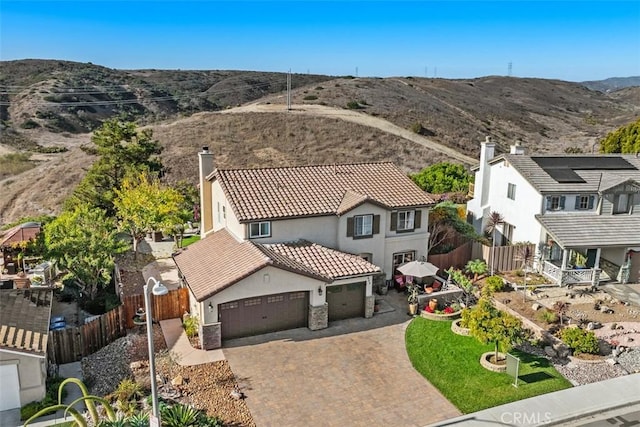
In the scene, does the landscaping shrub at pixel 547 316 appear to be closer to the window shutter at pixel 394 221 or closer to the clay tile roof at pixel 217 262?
the window shutter at pixel 394 221

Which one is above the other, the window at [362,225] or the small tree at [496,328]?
the window at [362,225]

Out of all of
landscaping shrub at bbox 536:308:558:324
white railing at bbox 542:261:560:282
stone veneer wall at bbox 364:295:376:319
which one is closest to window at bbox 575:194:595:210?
white railing at bbox 542:261:560:282

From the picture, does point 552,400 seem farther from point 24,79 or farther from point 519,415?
point 24,79

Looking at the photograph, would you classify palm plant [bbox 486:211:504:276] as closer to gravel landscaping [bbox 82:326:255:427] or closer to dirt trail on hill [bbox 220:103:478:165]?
gravel landscaping [bbox 82:326:255:427]

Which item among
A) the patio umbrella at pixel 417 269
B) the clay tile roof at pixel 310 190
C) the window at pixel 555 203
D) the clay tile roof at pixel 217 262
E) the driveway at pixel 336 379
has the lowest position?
the driveway at pixel 336 379

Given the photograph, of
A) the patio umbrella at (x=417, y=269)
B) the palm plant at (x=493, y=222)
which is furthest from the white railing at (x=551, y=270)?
the patio umbrella at (x=417, y=269)

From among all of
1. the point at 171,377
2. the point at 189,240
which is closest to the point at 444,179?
the point at 189,240

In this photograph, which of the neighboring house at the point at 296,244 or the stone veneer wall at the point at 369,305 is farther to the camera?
the stone veneer wall at the point at 369,305
